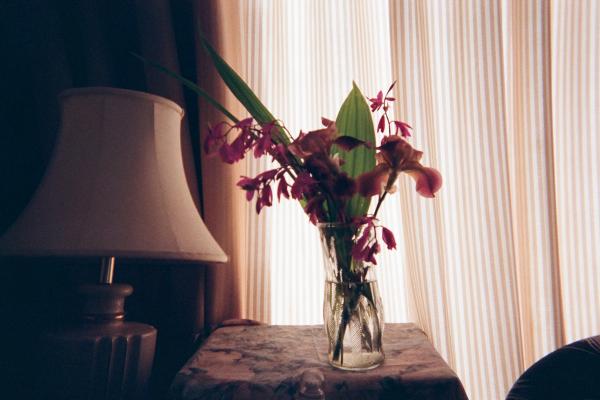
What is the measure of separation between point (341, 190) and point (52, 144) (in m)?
0.79

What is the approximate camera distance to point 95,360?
1.97ft

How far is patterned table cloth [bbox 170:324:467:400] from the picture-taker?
0.55 m

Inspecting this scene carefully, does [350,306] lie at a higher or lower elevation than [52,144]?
lower

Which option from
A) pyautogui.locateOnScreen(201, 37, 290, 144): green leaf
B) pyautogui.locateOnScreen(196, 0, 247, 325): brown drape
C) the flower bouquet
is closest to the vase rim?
the flower bouquet

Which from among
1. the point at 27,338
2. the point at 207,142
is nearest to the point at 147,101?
the point at 207,142

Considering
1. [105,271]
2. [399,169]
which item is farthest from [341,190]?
[105,271]

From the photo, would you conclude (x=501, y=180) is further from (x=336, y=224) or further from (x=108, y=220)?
(x=108, y=220)

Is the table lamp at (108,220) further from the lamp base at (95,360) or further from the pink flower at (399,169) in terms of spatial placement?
the pink flower at (399,169)

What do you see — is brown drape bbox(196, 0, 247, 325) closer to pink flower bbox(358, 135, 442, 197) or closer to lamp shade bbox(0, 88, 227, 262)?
lamp shade bbox(0, 88, 227, 262)

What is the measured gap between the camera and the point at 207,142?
59 cm

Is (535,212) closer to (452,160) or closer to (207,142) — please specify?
(452,160)

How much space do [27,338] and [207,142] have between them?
769mm

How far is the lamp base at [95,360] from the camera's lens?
0.60 meters

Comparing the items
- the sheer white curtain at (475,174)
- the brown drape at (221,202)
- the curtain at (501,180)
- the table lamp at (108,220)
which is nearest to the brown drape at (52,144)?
the brown drape at (221,202)
